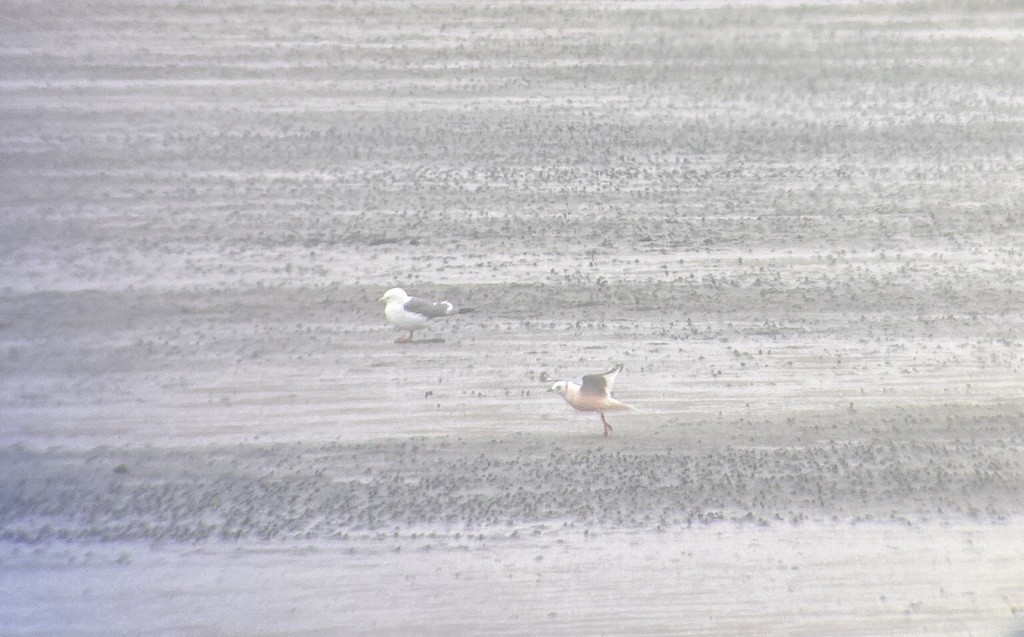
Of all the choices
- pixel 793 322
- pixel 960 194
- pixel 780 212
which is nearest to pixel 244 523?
pixel 793 322

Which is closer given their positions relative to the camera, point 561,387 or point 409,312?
point 561,387

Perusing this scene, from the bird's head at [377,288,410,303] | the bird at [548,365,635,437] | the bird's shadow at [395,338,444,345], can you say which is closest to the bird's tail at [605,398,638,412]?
the bird at [548,365,635,437]

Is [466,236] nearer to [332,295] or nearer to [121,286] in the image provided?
[332,295]

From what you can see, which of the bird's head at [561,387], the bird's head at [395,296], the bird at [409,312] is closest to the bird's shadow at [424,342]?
the bird at [409,312]

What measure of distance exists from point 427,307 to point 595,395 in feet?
2.66

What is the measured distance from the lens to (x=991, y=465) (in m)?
3.80

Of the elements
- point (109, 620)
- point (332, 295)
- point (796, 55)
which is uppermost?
point (796, 55)

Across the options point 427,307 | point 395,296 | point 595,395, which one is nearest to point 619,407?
point 595,395

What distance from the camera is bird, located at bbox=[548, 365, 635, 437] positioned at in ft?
12.9

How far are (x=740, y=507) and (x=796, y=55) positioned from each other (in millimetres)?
3691

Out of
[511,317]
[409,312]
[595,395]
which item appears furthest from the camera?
[511,317]

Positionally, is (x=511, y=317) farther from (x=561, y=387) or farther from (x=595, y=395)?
(x=595, y=395)

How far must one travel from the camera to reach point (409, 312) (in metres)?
4.46

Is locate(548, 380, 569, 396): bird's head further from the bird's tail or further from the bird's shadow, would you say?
the bird's shadow
